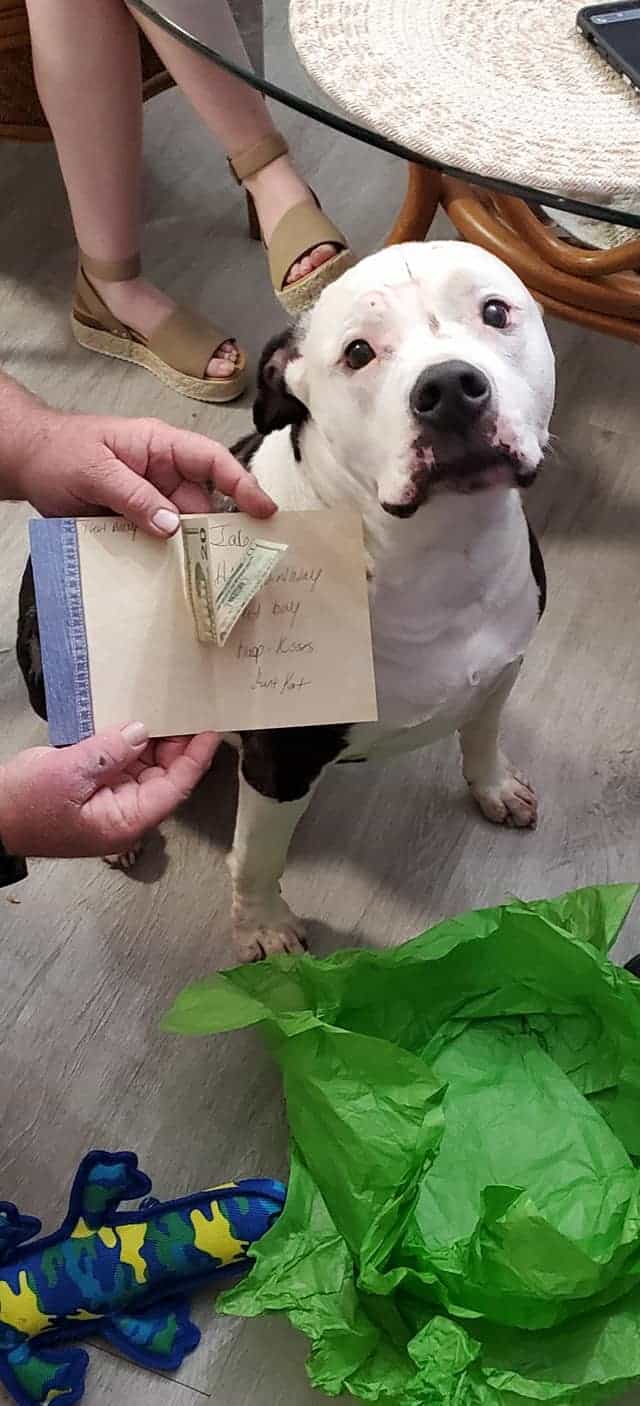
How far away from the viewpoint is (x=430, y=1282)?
44.3 inches

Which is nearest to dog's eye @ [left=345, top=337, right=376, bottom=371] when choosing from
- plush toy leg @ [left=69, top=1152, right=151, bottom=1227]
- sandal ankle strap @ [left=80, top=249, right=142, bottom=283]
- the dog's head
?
the dog's head

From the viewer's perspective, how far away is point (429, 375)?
0.92 metres

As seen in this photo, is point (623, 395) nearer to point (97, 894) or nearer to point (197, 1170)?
point (97, 894)

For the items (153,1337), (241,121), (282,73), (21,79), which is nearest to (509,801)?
(153,1337)

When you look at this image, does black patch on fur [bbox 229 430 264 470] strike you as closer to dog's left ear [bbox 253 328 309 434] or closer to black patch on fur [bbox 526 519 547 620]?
dog's left ear [bbox 253 328 309 434]

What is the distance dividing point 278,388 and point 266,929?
0.63 m

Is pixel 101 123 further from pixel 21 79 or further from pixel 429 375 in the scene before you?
pixel 429 375

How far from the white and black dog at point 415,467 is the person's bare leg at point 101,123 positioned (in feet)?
2.67

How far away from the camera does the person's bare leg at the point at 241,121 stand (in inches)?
70.1

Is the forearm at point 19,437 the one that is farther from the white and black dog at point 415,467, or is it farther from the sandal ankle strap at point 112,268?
the sandal ankle strap at point 112,268

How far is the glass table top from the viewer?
1.05 m

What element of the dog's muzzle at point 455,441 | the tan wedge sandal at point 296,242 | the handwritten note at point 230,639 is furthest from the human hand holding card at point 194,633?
the tan wedge sandal at point 296,242

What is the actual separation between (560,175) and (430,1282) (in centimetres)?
96

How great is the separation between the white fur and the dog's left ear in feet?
0.05
